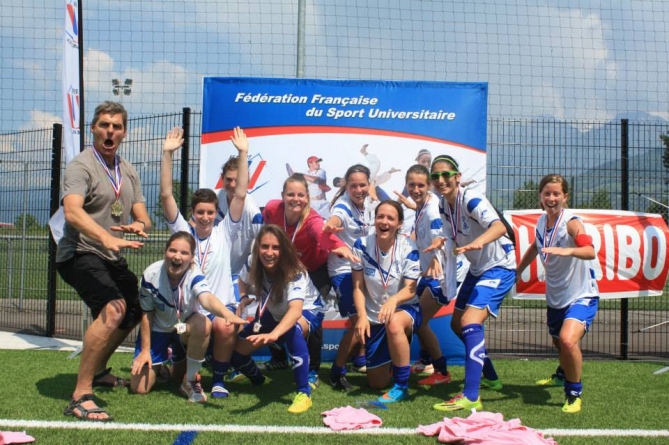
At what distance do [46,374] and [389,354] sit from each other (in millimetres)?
3089

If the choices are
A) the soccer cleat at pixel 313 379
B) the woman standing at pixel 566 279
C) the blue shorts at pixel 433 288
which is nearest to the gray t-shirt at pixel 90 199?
the soccer cleat at pixel 313 379

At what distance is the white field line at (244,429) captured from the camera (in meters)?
4.09

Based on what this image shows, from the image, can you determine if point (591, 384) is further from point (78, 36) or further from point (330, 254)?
point (78, 36)

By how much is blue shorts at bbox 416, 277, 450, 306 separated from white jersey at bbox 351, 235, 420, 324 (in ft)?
0.72

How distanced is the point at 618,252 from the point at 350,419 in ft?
13.7

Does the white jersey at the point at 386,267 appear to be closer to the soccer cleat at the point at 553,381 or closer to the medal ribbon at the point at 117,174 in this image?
the soccer cleat at the point at 553,381

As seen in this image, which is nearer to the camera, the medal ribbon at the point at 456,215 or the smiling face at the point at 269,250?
the smiling face at the point at 269,250

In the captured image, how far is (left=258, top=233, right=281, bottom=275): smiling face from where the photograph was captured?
4965mm

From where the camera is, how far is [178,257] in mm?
4875

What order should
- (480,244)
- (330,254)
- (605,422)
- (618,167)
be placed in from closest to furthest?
(605,422)
(480,244)
(330,254)
(618,167)

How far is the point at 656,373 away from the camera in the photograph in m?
6.19

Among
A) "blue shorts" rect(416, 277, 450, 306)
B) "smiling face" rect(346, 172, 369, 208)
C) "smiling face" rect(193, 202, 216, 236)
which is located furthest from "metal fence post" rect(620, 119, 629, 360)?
"smiling face" rect(193, 202, 216, 236)

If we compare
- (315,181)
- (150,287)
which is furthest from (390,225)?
(150,287)

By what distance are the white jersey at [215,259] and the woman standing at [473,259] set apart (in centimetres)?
170
